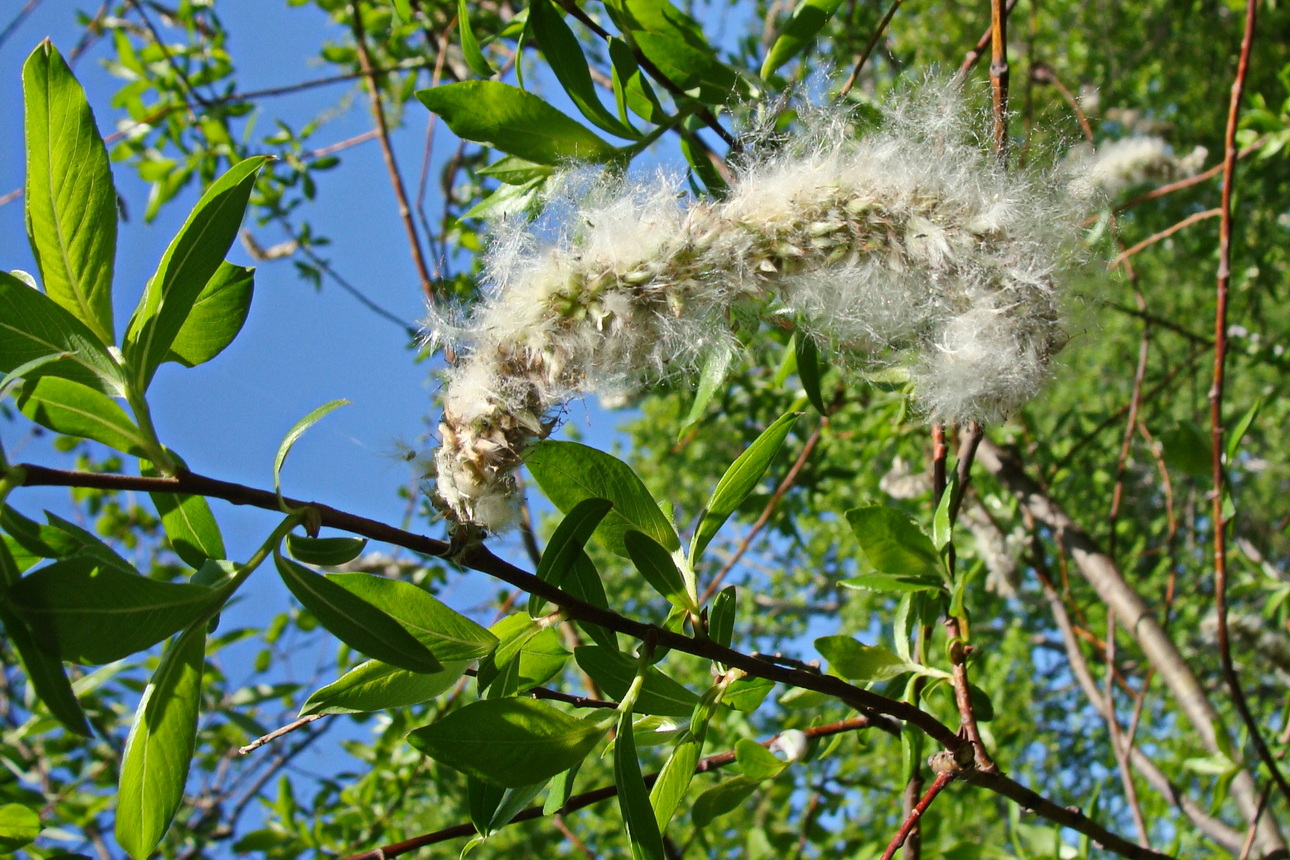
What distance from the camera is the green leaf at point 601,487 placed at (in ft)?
2.78

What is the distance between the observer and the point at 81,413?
69 cm

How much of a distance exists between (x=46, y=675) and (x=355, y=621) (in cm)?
20

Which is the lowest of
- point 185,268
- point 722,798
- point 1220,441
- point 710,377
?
point 722,798

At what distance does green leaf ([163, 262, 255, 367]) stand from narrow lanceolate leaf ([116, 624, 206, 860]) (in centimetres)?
28

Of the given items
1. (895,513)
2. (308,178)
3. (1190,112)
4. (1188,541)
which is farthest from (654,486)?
(895,513)

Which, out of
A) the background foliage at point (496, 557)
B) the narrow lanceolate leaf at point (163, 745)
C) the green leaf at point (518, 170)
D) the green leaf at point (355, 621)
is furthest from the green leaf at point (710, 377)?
the narrow lanceolate leaf at point (163, 745)

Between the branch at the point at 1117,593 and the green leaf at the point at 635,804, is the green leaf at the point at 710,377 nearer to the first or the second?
the green leaf at the point at 635,804

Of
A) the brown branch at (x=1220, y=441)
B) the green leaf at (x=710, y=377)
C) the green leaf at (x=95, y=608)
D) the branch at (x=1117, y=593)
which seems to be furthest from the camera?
the branch at (x=1117, y=593)

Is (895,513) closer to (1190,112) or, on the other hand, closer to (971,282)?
(971,282)

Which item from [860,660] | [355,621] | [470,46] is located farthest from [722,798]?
[470,46]

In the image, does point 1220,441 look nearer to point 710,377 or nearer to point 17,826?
point 710,377

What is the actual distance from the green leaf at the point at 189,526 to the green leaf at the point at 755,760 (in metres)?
0.61

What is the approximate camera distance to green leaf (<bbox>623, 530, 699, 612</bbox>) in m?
0.86

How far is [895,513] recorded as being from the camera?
3.32ft
